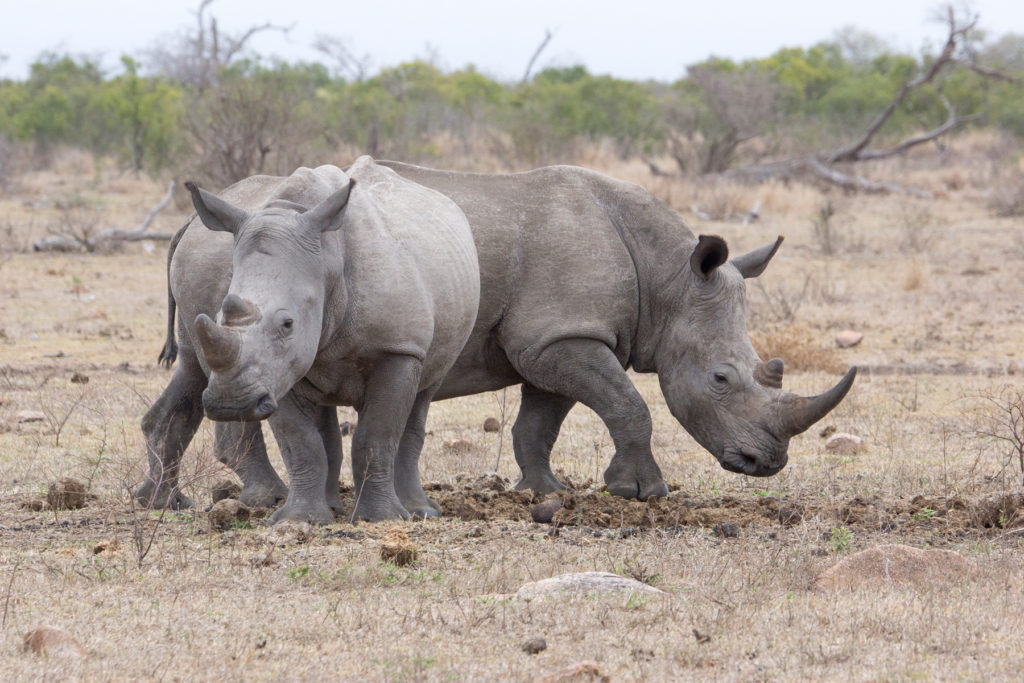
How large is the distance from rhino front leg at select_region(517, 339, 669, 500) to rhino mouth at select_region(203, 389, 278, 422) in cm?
205

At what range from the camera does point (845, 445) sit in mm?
8289

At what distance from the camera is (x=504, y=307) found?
7.11 metres

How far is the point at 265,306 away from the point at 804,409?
8.54 ft

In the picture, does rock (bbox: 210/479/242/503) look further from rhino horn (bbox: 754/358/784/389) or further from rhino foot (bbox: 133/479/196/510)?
rhino horn (bbox: 754/358/784/389)

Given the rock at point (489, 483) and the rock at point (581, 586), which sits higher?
the rock at point (581, 586)

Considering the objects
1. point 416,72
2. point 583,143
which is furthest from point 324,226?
point 416,72

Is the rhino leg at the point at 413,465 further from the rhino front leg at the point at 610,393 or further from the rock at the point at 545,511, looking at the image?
the rhino front leg at the point at 610,393

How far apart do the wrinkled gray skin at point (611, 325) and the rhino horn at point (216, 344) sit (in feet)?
5.87

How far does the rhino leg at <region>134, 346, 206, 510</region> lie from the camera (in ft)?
21.8

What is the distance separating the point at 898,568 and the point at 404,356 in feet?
7.31

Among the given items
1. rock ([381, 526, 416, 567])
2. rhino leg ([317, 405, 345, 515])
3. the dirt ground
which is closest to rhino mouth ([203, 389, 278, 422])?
the dirt ground

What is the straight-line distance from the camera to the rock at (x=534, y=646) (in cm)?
425

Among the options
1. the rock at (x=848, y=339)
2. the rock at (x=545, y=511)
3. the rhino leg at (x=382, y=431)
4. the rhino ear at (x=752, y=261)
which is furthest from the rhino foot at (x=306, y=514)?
the rock at (x=848, y=339)

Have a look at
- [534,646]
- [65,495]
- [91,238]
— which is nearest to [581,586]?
[534,646]
